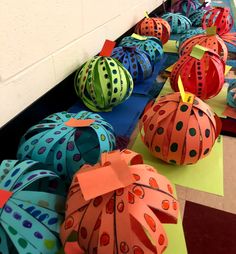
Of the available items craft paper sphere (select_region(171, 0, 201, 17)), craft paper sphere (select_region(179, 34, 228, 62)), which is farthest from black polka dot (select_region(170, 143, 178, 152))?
craft paper sphere (select_region(171, 0, 201, 17))

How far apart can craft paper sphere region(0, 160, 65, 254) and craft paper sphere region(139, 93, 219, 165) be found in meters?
0.30

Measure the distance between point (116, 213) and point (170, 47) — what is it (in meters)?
1.36

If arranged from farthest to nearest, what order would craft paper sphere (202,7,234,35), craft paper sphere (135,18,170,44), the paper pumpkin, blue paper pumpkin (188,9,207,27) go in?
blue paper pumpkin (188,9,207,27), craft paper sphere (202,7,234,35), craft paper sphere (135,18,170,44), the paper pumpkin

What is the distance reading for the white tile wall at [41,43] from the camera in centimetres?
71

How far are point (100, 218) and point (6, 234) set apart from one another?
0.16 m

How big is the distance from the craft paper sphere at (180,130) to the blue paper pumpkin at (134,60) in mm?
399

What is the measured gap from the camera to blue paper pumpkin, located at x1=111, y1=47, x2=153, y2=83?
3.63 ft

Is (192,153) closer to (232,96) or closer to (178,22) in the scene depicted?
(232,96)

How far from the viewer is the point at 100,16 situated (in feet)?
3.80

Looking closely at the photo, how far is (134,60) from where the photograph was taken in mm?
1115

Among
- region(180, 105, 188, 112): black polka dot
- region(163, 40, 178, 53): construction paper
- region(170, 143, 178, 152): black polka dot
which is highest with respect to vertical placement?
region(180, 105, 188, 112): black polka dot

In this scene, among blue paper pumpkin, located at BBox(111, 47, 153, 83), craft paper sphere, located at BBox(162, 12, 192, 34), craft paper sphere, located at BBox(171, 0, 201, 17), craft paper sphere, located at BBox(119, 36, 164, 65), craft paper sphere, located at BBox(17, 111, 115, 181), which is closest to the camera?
craft paper sphere, located at BBox(17, 111, 115, 181)

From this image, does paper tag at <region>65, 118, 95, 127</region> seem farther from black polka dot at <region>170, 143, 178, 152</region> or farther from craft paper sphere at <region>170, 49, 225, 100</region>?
craft paper sphere at <region>170, 49, 225, 100</region>

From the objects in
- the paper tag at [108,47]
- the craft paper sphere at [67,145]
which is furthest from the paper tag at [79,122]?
the paper tag at [108,47]
